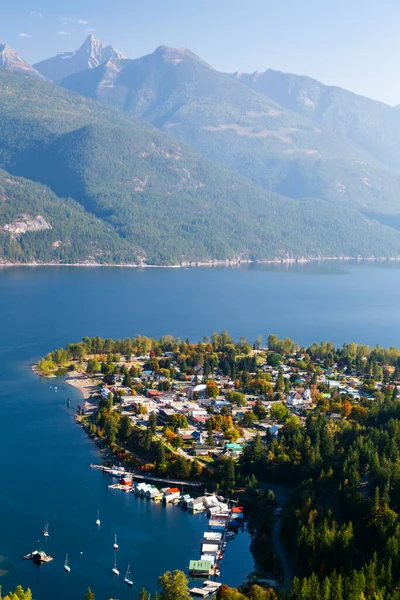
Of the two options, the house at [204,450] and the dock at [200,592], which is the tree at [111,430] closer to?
the house at [204,450]

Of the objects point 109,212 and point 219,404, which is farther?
point 109,212

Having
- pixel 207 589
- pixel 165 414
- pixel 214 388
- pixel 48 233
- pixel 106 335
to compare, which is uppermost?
pixel 48 233

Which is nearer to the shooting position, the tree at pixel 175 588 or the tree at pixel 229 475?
the tree at pixel 175 588

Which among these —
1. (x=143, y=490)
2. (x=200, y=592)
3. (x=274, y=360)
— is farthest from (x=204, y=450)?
(x=274, y=360)

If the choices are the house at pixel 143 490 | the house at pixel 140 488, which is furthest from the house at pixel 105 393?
the house at pixel 143 490

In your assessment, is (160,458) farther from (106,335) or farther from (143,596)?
(106,335)

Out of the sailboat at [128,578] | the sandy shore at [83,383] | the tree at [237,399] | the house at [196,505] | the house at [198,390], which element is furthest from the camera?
the sandy shore at [83,383]

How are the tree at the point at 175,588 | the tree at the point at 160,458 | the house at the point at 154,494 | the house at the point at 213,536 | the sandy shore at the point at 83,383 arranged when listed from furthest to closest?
the sandy shore at the point at 83,383 < the tree at the point at 160,458 < the house at the point at 154,494 < the house at the point at 213,536 < the tree at the point at 175,588
